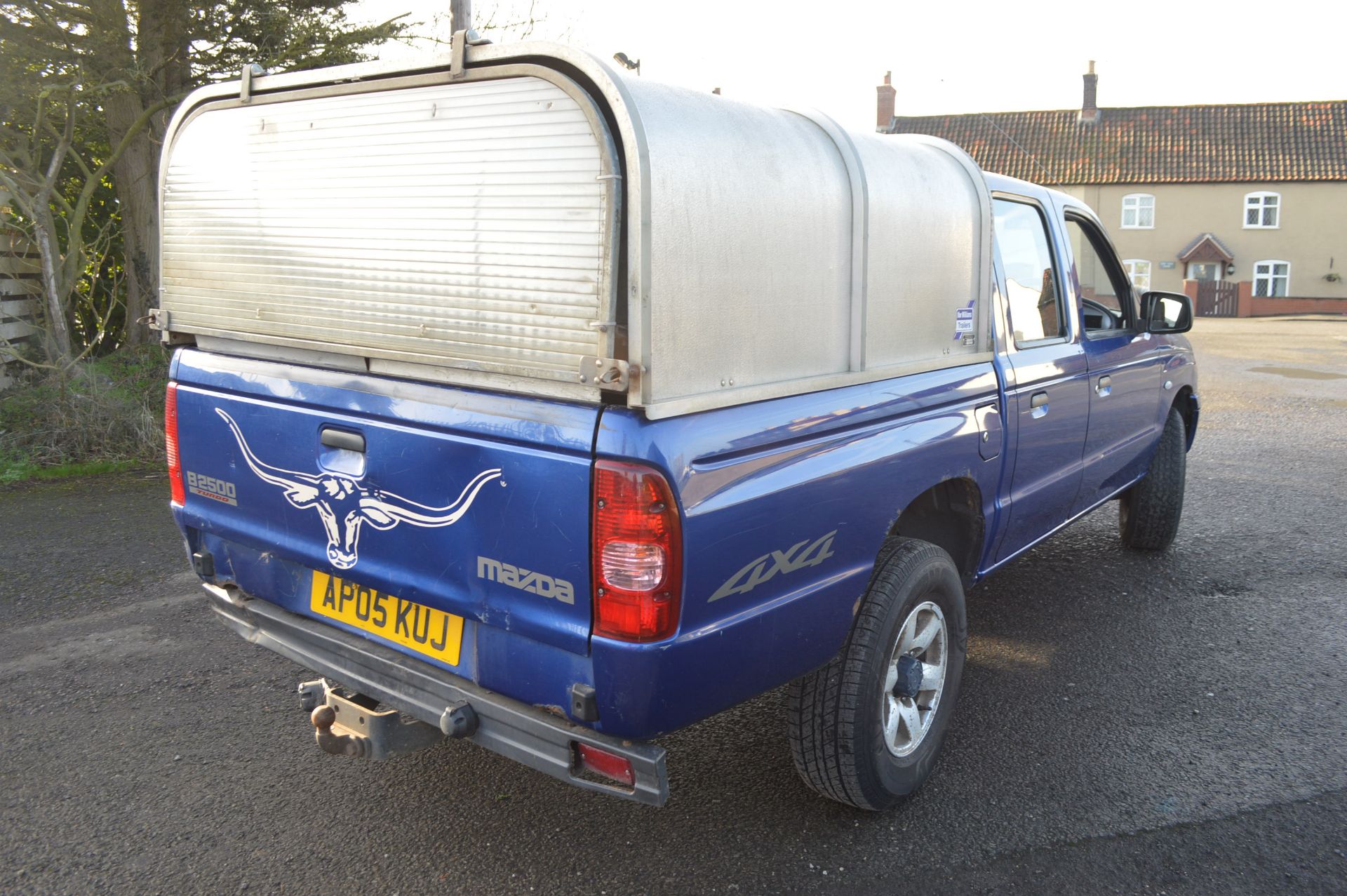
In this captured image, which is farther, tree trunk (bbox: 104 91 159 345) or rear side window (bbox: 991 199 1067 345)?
tree trunk (bbox: 104 91 159 345)

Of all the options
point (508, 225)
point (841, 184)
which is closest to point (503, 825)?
point (508, 225)

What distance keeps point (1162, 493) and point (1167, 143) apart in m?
41.1

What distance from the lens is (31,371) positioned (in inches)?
367

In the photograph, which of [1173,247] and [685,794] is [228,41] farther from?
[1173,247]

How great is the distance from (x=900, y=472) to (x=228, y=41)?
943cm

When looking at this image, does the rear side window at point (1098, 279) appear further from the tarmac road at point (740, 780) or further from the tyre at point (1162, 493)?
the tarmac road at point (740, 780)

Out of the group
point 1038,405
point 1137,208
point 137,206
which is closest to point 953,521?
point 1038,405

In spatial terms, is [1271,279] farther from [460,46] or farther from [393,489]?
[393,489]

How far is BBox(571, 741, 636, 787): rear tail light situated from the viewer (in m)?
2.45

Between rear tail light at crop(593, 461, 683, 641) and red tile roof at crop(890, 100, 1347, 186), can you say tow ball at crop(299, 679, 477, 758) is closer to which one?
rear tail light at crop(593, 461, 683, 641)

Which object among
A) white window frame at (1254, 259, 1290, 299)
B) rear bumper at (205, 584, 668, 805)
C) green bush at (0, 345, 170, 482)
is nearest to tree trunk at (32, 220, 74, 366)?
green bush at (0, 345, 170, 482)

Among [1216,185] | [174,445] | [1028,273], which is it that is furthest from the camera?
[1216,185]

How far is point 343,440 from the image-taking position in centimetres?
281

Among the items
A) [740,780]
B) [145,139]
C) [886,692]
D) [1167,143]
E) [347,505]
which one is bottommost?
[740,780]
